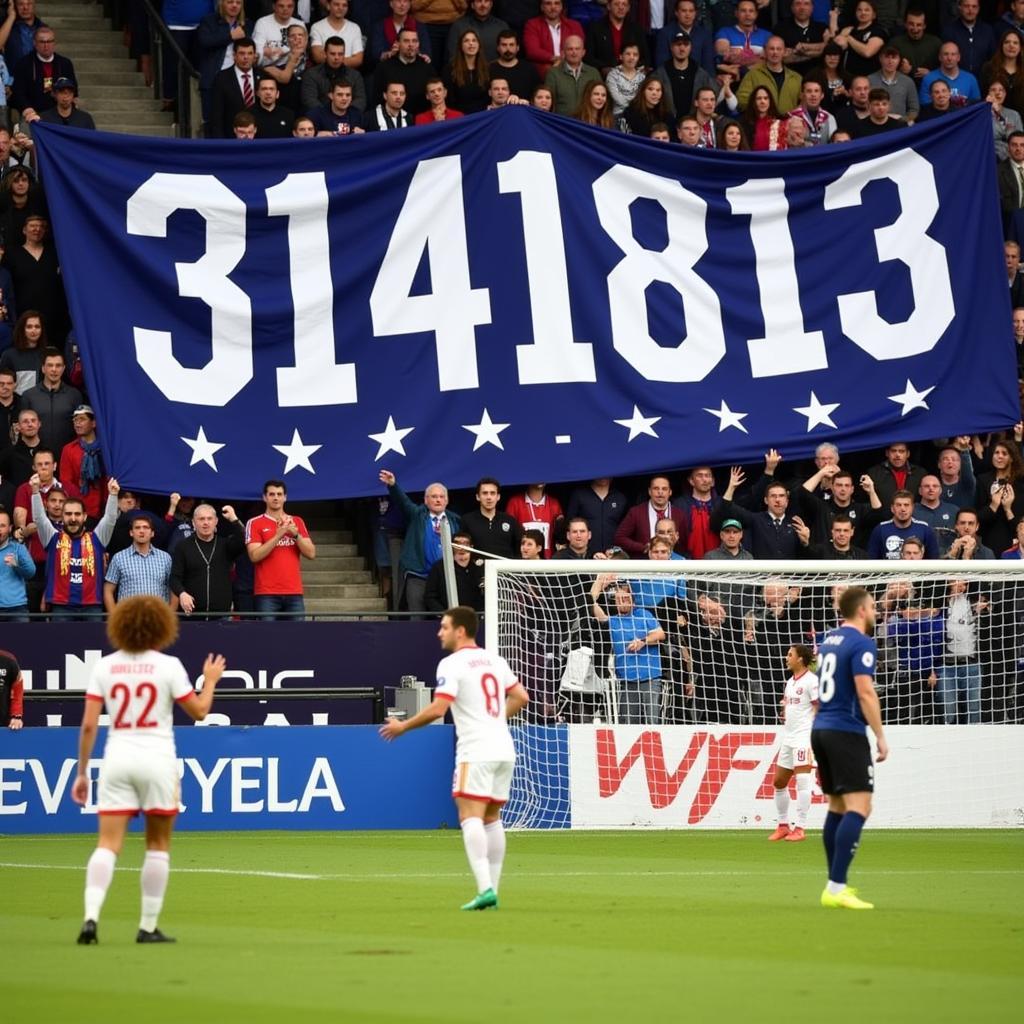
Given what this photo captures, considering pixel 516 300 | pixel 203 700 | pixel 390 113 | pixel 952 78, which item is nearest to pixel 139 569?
pixel 516 300

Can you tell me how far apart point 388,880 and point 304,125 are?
34.2 feet

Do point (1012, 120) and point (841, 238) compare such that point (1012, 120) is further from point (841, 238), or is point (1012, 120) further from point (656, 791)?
point (656, 791)

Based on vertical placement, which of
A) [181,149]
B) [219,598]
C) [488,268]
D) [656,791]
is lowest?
[656,791]

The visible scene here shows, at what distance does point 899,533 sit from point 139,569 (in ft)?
25.3

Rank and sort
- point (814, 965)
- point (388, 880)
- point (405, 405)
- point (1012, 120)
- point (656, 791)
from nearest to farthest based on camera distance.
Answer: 1. point (814, 965)
2. point (388, 880)
3. point (656, 791)
4. point (405, 405)
5. point (1012, 120)

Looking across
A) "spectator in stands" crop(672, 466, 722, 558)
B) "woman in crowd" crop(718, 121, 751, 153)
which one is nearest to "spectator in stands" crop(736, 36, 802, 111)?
"woman in crowd" crop(718, 121, 751, 153)

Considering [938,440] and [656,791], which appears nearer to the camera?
[656,791]

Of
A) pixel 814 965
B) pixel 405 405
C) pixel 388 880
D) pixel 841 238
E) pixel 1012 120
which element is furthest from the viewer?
pixel 1012 120

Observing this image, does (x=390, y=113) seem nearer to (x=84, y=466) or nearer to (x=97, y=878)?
(x=84, y=466)

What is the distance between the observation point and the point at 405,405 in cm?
2133

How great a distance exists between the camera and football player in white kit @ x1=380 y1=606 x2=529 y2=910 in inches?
452

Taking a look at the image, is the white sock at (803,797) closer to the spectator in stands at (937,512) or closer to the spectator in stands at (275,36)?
the spectator in stands at (937,512)

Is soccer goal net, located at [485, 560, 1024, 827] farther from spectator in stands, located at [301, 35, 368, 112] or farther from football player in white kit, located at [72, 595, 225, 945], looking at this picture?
football player in white kit, located at [72, 595, 225, 945]

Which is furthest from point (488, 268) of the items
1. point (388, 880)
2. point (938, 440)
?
point (388, 880)
